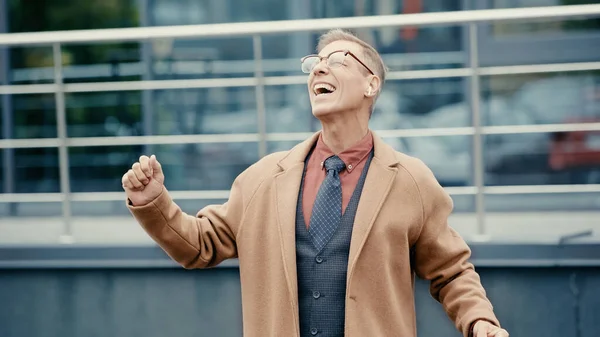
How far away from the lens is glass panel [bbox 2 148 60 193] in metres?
7.21

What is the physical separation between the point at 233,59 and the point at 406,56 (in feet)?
4.26

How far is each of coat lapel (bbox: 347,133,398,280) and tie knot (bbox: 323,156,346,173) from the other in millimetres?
83

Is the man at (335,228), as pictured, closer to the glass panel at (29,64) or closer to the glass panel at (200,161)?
the glass panel at (200,161)

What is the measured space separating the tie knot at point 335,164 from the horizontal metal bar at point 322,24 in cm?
164

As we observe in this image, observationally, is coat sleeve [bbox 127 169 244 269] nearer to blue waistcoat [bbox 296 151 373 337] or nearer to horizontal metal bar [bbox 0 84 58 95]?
blue waistcoat [bbox 296 151 373 337]

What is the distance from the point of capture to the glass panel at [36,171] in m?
7.21

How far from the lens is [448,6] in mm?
6945

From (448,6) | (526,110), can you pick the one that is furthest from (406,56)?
(526,110)

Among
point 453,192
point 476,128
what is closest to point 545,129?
point 476,128

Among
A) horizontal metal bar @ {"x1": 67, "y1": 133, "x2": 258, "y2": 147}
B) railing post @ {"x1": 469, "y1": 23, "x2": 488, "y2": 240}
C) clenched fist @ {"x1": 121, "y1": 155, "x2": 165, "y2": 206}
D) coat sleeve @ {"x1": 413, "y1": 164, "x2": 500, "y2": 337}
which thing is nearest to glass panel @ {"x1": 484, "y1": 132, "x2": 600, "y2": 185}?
railing post @ {"x1": 469, "y1": 23, "x2": 488, "y2": 240}

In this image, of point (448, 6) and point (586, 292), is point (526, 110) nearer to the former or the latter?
point (448, 6)

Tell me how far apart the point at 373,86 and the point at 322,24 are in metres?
1.71

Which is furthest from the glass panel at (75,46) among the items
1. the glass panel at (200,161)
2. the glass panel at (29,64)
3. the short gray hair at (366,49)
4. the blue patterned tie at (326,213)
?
the blue patterned tie at (326,213)

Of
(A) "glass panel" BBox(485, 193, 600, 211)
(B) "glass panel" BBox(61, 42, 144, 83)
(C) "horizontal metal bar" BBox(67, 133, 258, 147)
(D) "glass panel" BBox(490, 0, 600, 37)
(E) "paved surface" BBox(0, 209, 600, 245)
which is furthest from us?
(B) "glass panel" BBox(61, 42, 144, 83)
